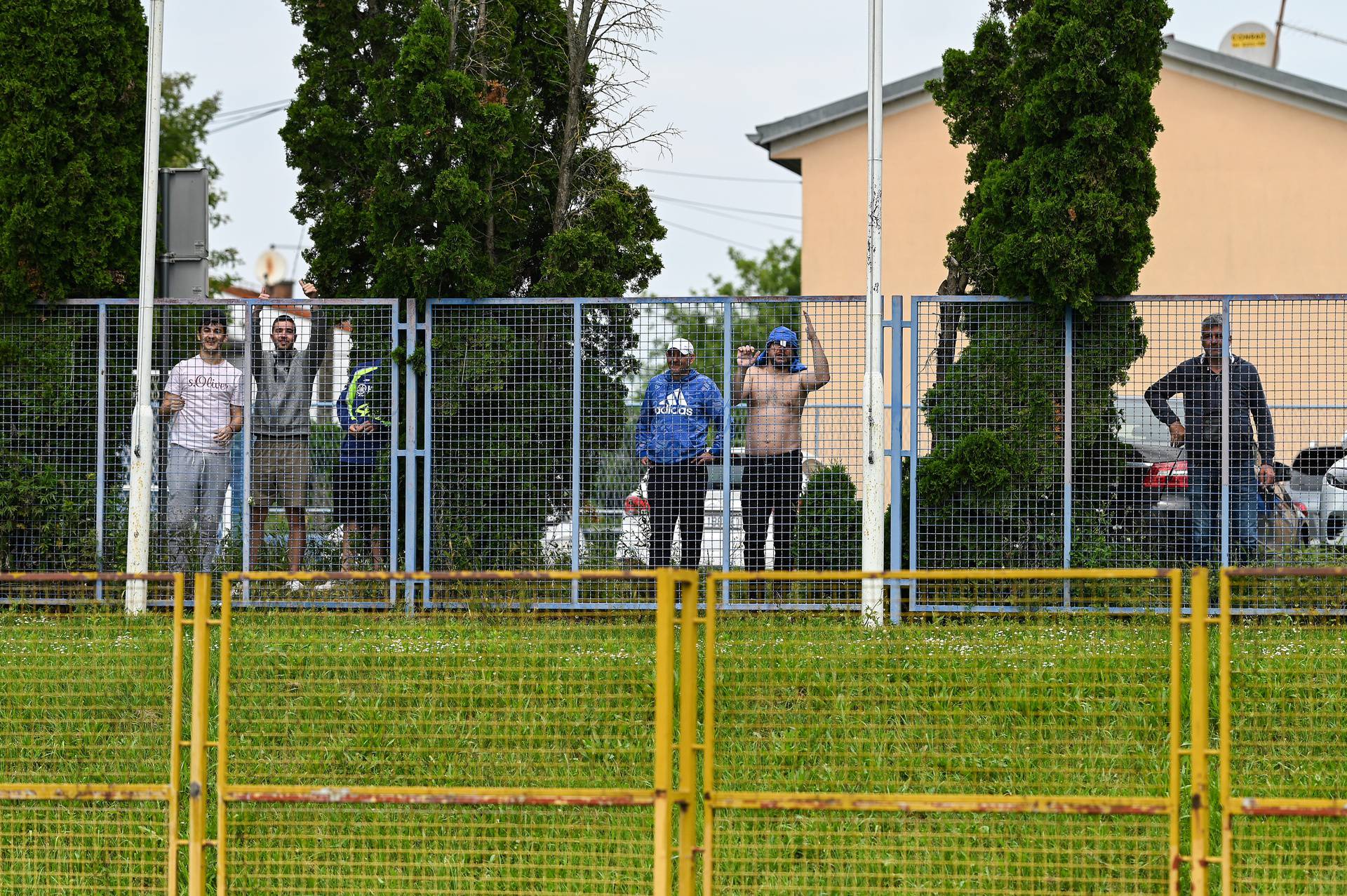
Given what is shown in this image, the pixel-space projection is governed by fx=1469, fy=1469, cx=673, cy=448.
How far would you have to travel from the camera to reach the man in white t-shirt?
11625mm

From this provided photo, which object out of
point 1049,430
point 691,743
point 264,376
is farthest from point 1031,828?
point 264,376

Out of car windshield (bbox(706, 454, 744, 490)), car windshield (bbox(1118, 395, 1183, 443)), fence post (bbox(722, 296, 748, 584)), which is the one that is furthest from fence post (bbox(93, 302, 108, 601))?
car windshield (bbox(1118, 395, 1183, 443))

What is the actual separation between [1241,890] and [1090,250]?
612cm

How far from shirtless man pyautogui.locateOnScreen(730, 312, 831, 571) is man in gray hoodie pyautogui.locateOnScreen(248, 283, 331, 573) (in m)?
3.37

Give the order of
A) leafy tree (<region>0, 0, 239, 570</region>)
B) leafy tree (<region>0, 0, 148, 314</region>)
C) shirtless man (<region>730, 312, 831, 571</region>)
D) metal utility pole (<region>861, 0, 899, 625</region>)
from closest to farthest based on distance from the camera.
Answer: metal utility pole (<region>861, 0, 899, 625</region>) → shirtless man (<region>730, 312, 831, 571</region>) → leafy tree (<region>0, 0, 239, 570</region>) → leafy tree (<region>0, 0, 148, 314</region>)

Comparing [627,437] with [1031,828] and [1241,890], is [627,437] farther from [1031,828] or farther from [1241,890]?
[1241,890]

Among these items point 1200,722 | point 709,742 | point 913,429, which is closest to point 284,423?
point 913,429

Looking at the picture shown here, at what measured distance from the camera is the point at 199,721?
17.4 ft

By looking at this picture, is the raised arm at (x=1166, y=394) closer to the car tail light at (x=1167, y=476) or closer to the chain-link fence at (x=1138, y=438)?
the chain-link fence at (x=1138, y=438)

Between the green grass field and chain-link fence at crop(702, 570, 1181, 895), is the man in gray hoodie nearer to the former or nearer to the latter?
the green grass field

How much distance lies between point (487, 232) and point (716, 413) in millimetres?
2693

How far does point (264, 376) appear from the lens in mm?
11742

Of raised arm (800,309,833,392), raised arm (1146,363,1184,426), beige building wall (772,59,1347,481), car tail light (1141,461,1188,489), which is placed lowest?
car tail light (1141,461,1188,489)

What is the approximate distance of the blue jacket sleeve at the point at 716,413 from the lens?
446 inches
